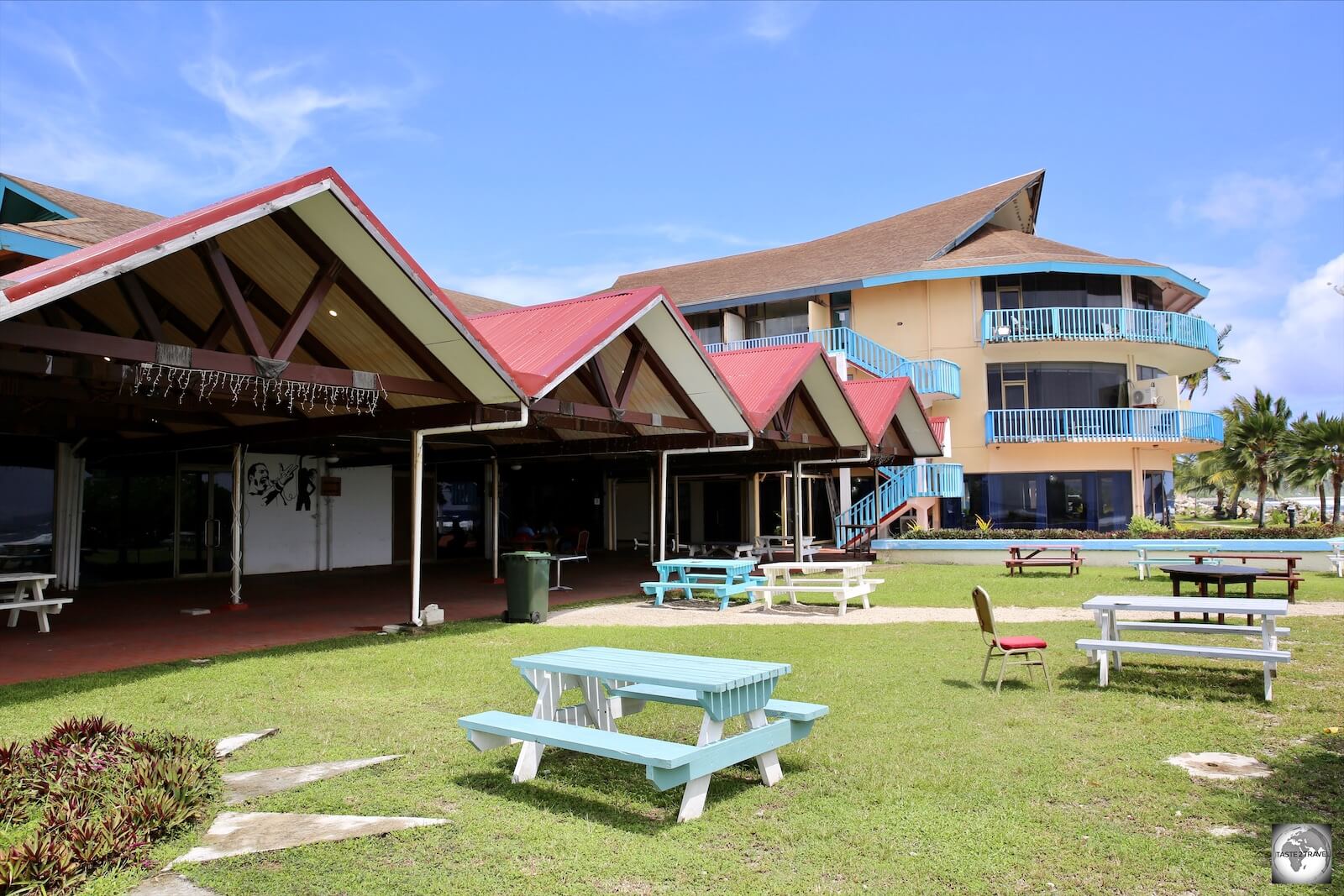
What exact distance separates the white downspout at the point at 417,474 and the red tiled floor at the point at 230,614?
2.76 feet

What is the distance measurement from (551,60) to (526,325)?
5010 mm

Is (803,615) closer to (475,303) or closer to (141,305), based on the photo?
(141,305)

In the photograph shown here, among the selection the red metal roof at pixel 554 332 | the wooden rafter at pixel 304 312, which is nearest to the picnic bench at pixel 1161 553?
the red metal roof at pixel 554 332

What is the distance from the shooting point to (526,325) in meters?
13.2

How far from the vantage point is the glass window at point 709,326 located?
31475mm

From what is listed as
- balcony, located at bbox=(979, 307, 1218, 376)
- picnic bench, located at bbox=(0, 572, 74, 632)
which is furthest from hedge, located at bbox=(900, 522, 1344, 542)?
picnic bench, located at bbox=(0, 572, 74, 632)

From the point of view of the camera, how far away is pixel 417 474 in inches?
434

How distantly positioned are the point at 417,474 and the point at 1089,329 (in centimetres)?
2154

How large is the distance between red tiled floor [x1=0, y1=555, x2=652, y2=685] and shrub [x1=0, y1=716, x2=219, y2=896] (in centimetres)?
368

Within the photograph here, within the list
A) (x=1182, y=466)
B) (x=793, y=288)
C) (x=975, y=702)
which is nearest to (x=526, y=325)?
(x=975, y=702)

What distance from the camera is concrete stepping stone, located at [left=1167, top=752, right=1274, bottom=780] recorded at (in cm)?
519

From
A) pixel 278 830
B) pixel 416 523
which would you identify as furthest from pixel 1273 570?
pixel 278 830

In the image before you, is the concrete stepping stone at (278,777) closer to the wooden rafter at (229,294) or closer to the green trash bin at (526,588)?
the wooden rafter at (229,294)

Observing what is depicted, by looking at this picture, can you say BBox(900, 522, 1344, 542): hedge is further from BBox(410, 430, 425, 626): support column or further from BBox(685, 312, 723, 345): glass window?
BBox(410, 430, 425, 626): support column
